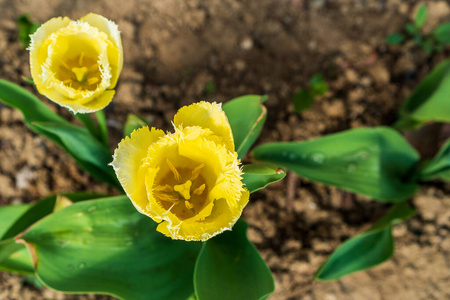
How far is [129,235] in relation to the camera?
4.04ft

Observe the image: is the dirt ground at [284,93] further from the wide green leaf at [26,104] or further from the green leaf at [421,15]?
the wide green leaf at [26,104]

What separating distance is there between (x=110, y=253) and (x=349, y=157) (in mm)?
989

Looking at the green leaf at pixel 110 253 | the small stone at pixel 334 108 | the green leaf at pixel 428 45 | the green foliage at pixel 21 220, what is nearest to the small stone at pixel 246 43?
the small stone at pixel 334 108

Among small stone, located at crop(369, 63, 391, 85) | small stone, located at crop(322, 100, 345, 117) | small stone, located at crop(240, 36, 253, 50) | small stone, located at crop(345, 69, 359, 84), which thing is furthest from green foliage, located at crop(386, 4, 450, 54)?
small stone, located at crop(240, 36, 253, 50)

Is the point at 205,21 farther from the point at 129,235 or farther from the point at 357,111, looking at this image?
the point at 129,235

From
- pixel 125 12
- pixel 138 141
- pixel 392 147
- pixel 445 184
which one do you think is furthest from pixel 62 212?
pixel 445 184

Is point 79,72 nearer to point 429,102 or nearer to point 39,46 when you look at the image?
point 39,46

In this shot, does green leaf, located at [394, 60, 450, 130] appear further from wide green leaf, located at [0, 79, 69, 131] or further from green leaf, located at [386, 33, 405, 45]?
wide green leaf, located at [0, 79, 69, 131]

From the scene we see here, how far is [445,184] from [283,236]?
855mm

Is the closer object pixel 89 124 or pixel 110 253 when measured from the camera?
pixel 110 253

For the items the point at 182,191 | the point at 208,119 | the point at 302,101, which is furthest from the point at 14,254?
the point at 302,101

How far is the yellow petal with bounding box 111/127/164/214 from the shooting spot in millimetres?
901

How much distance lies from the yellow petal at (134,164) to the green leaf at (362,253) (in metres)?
0.78

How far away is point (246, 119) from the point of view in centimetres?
127
